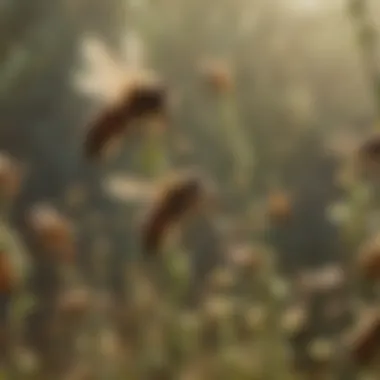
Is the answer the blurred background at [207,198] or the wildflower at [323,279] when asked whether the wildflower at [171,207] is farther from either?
the wildflower at [323,279]

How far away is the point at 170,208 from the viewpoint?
2.58 ft

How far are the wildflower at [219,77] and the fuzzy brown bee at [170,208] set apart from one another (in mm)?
90

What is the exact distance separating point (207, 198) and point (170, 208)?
55mm

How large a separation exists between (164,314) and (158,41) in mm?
240

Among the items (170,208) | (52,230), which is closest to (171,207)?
(170,208)

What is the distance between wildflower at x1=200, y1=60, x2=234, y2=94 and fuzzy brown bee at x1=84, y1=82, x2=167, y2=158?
0.07 m

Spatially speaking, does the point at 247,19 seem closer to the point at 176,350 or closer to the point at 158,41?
the point at 158,41

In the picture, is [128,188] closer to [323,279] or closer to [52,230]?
[52,230]

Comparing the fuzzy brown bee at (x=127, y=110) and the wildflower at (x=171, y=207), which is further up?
the fuzzy brown bee at (x=127, y=110)

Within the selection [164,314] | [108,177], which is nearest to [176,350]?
[164,314]

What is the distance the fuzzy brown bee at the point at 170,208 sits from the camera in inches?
31.0

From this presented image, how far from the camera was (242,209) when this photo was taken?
842 millimetres

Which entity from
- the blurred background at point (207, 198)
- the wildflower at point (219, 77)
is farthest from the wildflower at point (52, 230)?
the wildflower at point (219, 77)

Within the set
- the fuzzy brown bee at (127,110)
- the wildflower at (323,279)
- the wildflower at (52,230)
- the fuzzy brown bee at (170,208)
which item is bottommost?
the wildflower at (323,279)
